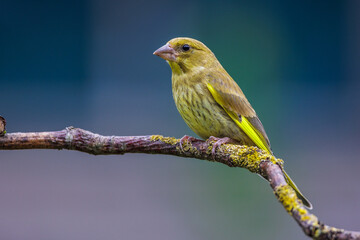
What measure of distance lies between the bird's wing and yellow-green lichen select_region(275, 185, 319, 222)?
131 centimetres

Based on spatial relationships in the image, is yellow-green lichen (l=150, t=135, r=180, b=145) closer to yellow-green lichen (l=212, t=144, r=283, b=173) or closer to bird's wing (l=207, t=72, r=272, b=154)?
yellow-green lichen (l=212, t=144, r=283, b=173)

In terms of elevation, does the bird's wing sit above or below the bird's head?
below

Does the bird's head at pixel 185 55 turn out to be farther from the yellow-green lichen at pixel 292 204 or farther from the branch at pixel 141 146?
the yellow-green lichen at pixel 292 204

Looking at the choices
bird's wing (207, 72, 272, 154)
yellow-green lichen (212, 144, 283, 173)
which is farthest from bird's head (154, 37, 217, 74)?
yellow-green lichen (212, 144, 283, 173)

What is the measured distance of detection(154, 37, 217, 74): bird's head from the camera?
3.53m

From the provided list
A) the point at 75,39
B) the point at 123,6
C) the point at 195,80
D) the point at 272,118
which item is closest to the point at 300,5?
the point at 272,118

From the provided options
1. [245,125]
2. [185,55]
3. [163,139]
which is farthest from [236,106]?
[163,139]

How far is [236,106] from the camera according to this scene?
11.0 feet

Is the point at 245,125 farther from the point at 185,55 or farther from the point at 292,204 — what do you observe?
the point at 292,204

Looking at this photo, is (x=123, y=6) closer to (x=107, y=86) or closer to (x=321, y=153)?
(x=107, y=86)

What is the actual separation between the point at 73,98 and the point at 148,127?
1.40 meters

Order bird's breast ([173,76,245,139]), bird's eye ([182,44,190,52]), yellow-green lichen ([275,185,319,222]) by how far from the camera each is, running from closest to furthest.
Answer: yellow-green lichen ([275,185,319,222])
bird's breast ([173,76,245,139])
bird's eye ([182,44,190,52])

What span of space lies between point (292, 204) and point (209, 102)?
59.0 inches

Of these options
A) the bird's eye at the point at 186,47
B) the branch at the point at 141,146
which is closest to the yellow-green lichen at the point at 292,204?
the branch at the point at 141,146
